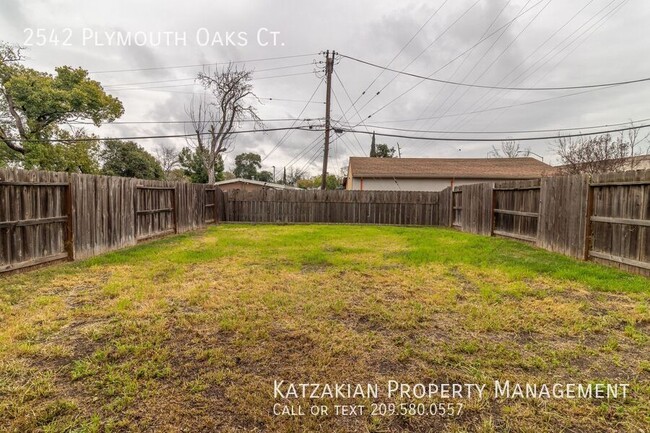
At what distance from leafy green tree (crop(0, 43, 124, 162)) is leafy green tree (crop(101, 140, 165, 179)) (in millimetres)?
7757

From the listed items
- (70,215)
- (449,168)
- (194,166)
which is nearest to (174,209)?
(70,215)

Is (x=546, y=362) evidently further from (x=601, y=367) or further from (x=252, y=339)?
(x=252, y=339)

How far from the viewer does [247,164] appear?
49.8m

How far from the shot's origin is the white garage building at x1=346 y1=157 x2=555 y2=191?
18172 mm

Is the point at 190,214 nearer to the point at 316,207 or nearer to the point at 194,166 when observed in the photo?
the point at 316,207

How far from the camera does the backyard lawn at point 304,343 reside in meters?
1.81

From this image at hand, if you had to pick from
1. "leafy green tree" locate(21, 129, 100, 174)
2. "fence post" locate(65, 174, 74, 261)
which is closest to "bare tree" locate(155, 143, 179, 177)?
"leafy green tree" locate(21, 129, 100, 174)

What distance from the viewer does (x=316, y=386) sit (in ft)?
6.89

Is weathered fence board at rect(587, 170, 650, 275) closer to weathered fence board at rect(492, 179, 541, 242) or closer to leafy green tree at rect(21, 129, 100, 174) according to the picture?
weathered fence board at rect(492, 179, 541, 242)

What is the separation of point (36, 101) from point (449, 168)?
23.6 metres

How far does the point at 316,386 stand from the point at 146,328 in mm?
1875

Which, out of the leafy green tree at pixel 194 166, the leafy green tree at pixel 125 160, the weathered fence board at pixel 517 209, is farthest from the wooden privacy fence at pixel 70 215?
the leafy green tree at pixel 194 166

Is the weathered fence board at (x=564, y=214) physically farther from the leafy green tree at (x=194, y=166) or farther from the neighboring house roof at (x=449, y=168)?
the leafy green tree at (x=194, y=166)

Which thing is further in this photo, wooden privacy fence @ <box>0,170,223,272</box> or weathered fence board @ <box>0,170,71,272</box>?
wooden privacy fence @ <box>0,170,223,272</box>
